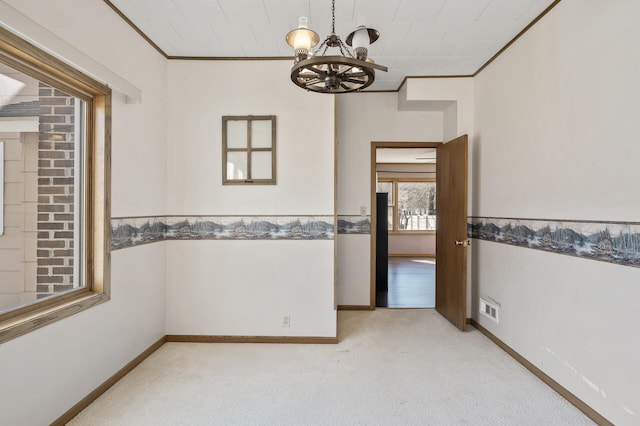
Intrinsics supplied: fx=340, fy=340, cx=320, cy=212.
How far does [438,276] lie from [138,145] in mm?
3544

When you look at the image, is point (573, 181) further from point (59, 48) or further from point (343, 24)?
point (59, 48)

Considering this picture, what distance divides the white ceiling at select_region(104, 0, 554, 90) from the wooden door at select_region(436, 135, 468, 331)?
0.96 meters

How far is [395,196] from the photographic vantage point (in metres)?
9.16

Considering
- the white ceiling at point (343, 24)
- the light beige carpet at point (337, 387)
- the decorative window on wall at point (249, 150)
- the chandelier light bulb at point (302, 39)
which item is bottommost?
the light beige carpet at point (337, 387)

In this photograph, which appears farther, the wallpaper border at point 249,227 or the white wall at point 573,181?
the wallpaper border at point 249,227

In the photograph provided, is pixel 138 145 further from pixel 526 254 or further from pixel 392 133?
pixel 526 254

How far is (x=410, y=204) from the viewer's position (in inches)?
367

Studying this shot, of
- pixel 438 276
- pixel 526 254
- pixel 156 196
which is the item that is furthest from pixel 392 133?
pixel 156 196

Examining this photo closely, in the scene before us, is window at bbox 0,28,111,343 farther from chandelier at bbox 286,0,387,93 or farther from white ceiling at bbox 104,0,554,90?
chandelier at bbox 286,0,387,93

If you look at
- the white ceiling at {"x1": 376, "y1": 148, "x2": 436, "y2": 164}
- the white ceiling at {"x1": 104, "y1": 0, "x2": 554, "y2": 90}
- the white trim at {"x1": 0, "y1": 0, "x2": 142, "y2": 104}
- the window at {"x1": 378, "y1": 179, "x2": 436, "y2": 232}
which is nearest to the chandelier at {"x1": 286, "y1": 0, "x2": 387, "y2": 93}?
the white ceiling at {"x1": 104, "y1": 0, "x2": 554, "y2": 90}

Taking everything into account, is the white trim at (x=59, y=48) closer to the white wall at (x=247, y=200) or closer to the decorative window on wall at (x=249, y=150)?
the white wall at (x=247, y=200)

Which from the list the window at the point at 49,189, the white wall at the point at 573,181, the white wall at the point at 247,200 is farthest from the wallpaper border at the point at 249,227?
the white wall at the point at 573,181

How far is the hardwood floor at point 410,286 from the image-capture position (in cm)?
458

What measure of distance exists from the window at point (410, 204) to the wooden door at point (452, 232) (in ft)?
16.2
